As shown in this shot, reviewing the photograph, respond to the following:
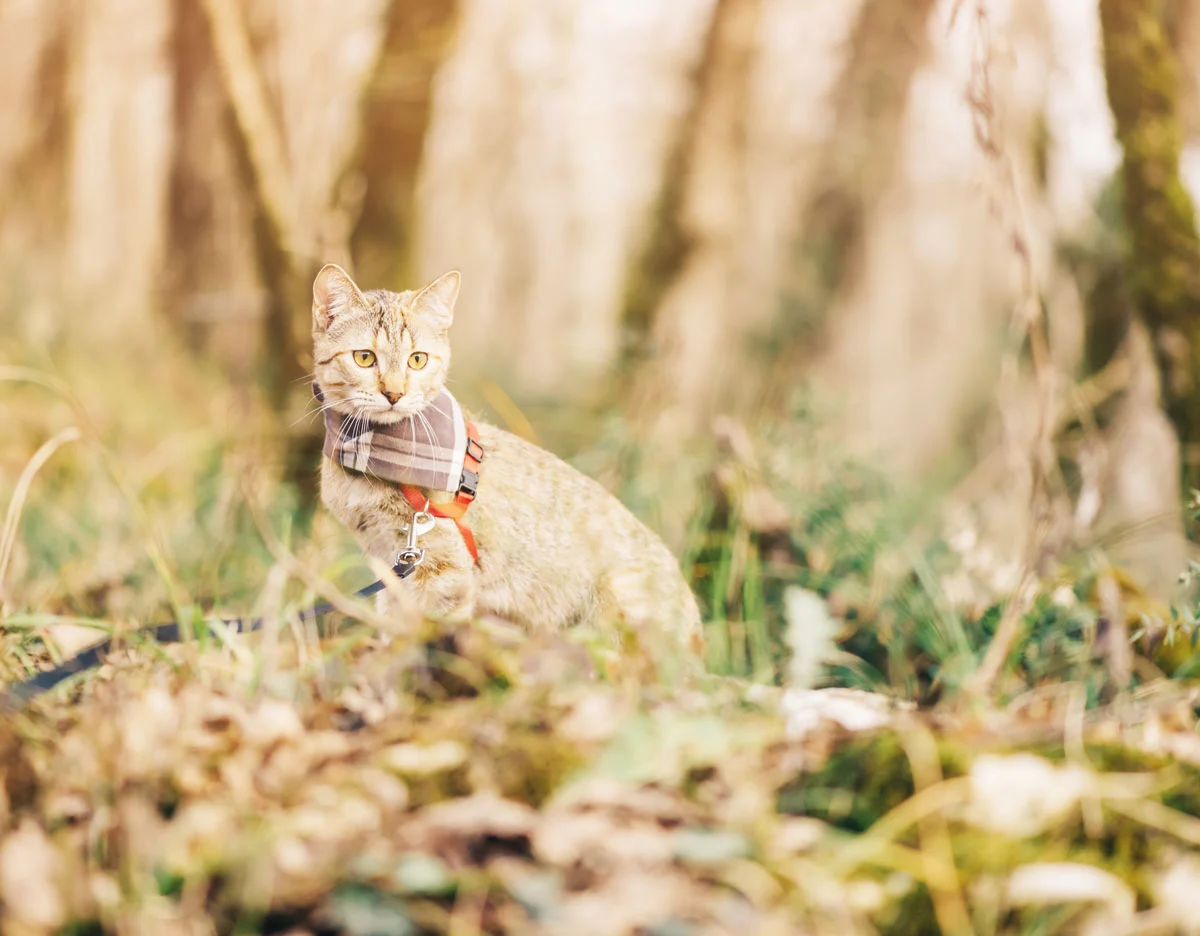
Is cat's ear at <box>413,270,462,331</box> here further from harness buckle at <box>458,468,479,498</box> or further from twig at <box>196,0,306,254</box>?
twig at <box>196,0,306,254</box>

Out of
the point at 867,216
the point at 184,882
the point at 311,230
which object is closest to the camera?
the point at 184,882

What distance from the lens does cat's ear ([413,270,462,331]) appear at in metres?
2.73

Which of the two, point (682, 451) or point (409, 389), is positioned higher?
point (409, 389)

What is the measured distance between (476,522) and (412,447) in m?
0.32

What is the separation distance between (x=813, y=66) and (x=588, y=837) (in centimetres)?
838

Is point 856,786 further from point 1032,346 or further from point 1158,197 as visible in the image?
point 1158,197

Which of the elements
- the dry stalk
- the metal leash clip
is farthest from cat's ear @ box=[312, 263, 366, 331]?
the dry stalk

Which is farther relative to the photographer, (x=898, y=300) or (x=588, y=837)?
(x=898, y=300)

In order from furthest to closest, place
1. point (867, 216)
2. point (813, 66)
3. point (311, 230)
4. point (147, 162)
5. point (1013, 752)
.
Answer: point (147, 162) → point (813, 66) → point (867, 216) → point (311, 230) → point (1013, 752)

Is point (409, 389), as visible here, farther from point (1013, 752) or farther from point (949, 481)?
point (949, 481)

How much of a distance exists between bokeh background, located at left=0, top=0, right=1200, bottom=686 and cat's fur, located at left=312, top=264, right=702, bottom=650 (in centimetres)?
55

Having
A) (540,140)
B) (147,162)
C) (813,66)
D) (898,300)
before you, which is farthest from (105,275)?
(898,300)

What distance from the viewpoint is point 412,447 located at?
252 centimetres

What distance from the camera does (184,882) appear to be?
1.66 m
